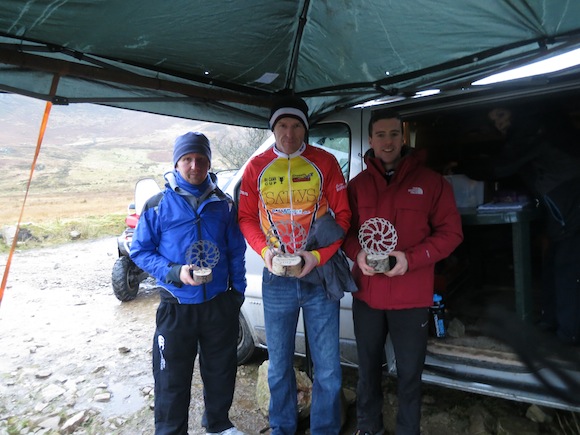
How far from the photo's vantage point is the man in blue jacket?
2348 millimetres

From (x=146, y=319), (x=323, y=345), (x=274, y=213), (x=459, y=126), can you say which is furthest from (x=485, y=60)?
(x=146, y=319)

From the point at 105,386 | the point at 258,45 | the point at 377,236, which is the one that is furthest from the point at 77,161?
the point at 377,236

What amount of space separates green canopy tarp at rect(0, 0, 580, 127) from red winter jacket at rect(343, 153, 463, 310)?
668 millimetres

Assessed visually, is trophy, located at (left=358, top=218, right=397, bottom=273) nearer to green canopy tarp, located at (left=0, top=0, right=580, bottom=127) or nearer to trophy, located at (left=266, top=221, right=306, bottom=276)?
trophy, located at (left=266, top=221, right=306, bottom=276)

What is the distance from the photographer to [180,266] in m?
2.23

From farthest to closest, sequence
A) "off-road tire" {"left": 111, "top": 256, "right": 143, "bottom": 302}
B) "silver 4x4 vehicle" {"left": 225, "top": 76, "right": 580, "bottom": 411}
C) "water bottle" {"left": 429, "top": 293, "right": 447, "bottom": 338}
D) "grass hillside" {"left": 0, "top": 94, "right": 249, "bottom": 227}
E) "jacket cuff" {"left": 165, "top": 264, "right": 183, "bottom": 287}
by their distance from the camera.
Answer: "grass hillside" {"left": 0, "top": 94, "right": 249, "bottom": 227} → "off-road tire" {"left": 111, "top": 256, "right": 143, "bottom": 302} → "water bottle" {"left": 429, "top": 293, "right": 447, "bottom": 338} → "silver 4x4 vehicle" {"left": 225, "top": 76, "right": 580, "bottom": 411} → "jacket cuff" {"left": 165, "top": 264, "right": 183, "bottom": 287}

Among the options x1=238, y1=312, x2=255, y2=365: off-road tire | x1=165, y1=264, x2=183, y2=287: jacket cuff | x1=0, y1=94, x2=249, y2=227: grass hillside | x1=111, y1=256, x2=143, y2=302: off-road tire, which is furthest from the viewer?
x1=0, y1=94, x2=249, y2=227: grass hillside

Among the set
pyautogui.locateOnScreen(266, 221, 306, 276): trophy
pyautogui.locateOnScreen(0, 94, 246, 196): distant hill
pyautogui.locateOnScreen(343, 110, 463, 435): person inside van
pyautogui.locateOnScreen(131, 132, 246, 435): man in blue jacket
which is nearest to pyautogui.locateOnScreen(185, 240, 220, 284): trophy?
pyautogui.locateOnScreen(131, 132, 246, 435): man in blue jacket

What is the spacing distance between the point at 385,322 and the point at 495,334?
1.35m

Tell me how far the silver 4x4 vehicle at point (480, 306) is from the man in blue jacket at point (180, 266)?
3.15 ft

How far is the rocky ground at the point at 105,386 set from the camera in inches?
117

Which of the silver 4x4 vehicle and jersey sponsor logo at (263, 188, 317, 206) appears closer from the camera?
jersey sponsor logo at (263, 188, 317, 206)

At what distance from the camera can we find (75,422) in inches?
121

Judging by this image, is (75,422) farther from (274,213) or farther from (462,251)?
(462,251)
